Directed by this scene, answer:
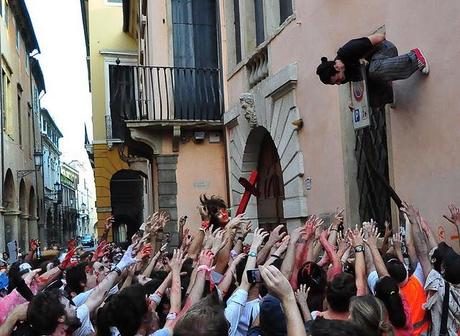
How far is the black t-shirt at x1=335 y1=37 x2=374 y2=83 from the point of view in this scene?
6.74m

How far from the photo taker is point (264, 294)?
438 centimetres

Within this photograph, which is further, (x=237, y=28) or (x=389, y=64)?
(x=237, y=28)

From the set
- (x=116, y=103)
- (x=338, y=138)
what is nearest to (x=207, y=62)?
(x=116, y=103)

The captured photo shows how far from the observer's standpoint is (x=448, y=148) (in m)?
6.01

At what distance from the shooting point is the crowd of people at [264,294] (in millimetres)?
2895

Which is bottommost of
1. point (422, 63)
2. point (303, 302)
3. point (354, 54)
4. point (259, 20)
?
point (303, 302)

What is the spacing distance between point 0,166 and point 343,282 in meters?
22.5

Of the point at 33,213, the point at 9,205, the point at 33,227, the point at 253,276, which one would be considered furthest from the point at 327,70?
the point at 33,213

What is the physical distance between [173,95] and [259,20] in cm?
304

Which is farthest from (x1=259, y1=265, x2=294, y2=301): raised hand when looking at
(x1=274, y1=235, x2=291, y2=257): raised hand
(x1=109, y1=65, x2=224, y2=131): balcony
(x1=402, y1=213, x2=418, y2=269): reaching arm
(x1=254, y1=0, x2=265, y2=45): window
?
(x1=109, y1=65, x2=224, y2=131): balcony

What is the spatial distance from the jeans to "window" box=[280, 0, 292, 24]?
137 inches

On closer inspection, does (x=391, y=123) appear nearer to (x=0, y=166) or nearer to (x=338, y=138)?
(x=338, y=138)

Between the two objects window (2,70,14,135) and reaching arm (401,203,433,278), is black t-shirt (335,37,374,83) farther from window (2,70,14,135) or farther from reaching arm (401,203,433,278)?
window (2,70,14,135)

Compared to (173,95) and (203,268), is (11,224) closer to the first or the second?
(173,95)
